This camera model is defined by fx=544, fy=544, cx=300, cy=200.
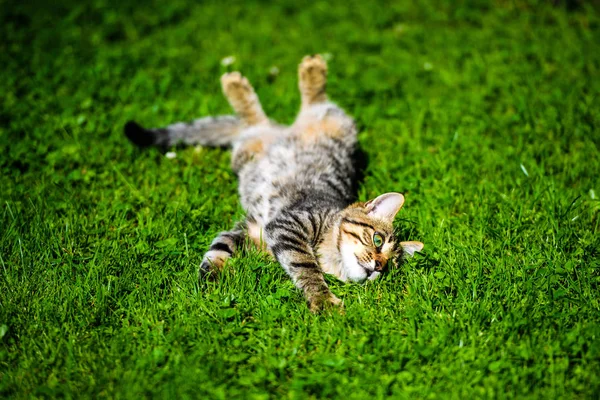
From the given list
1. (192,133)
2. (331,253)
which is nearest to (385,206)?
(331,253)

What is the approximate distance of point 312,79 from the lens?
16.0ft

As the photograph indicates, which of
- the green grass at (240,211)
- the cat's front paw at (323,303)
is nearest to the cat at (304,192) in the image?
the cat's front paw at (323,303)

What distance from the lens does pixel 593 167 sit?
4.32 meters

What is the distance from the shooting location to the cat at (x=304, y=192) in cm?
335

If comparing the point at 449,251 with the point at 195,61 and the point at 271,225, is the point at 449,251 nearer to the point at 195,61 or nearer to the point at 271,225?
the point at 271,225

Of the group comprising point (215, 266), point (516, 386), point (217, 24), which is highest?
point (217, 24)

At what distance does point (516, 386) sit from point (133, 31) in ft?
18.2

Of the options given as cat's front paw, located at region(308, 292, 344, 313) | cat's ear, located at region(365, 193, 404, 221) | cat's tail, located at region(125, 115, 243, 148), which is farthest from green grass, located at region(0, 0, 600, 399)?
cat's ear, located at region(365, 193, 404, 221)

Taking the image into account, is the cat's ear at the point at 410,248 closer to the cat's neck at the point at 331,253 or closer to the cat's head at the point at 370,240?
the cat's head at the point at 370,240

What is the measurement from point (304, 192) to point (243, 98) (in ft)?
Answer: 4.27

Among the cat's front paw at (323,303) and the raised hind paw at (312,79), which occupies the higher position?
the raised hind paw at (312,79)

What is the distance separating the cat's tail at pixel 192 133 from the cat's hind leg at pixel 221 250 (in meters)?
1.18

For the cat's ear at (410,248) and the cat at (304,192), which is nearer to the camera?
the cat at (304,192)

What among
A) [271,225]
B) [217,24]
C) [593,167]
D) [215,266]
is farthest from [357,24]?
[215,266]
